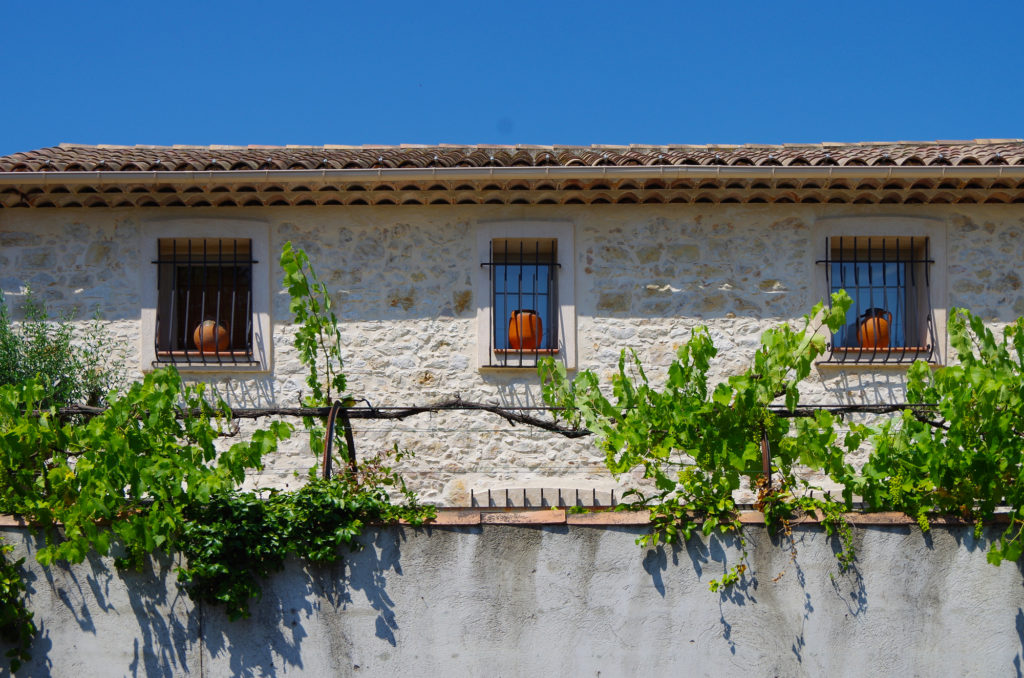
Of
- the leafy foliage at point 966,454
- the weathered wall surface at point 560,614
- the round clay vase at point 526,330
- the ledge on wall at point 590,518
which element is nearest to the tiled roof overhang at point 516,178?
the round clay vase at point 526,330

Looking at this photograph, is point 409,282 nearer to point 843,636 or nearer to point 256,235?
point 256,235

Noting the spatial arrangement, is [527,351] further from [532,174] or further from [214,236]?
[214,236]

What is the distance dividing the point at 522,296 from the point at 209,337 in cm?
253

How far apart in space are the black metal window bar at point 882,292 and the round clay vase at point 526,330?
2.34 metres

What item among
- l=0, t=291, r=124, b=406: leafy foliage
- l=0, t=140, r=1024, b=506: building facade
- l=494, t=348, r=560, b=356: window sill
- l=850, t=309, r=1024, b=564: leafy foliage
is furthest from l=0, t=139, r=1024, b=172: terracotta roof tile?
l=850, t=309, r=1024, b=564: leafy foliage

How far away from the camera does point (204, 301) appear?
8805 millimetres

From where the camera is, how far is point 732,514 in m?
5.10

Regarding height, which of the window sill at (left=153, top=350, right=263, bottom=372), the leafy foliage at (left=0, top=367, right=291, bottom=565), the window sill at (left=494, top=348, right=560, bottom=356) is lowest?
the leafy foliage at (left=0, top=367, right=291, bottom=565)

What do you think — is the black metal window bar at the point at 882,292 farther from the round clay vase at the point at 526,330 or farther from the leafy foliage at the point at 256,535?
the leafy foliage at the point at 256,535

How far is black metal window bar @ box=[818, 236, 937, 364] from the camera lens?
8734 mm

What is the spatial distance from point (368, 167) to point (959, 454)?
4878mm

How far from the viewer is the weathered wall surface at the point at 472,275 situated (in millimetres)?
8648

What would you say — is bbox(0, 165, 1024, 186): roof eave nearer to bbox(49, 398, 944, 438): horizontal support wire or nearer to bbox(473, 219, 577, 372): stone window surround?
bbox(473, 219, 577, 372): stone window surround

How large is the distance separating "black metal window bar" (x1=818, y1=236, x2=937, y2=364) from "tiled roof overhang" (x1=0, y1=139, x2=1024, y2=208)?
0.39 meters
